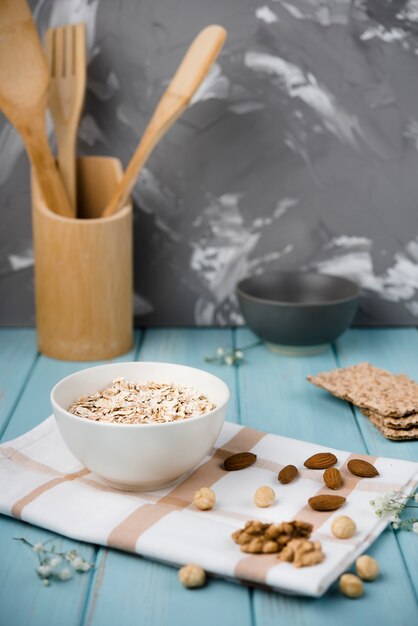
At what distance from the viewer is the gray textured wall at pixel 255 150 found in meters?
1.41

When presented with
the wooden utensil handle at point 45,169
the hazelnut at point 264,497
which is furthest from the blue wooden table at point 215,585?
the wooden utensil handle at point 45,169

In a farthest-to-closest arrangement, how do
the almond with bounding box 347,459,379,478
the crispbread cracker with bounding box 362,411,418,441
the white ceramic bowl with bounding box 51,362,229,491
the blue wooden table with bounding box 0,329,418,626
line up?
1. the crispbread cracker with bounding box 362,411,418,441
2. the almond with bounding box 347,459,379,478
3. the white ceramic bowl with bounding box 51,362,229,491
4. the blue wooden table with bounding box 0,329,418,626

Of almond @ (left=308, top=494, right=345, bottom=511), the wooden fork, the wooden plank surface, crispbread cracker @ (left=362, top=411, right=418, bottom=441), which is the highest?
the wooden fork

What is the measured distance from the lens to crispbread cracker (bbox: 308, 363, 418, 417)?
1122mm

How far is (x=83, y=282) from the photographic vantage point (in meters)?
1.33

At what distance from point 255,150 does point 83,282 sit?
1.20 ft

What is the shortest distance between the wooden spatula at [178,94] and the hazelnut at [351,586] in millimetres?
736

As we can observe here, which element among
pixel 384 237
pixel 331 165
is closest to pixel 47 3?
pixel 331 165

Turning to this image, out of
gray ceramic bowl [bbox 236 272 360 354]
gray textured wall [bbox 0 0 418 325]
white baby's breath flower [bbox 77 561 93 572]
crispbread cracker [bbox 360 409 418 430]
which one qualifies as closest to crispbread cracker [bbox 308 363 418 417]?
crispbread cracker [bbox 360 409 418 430]

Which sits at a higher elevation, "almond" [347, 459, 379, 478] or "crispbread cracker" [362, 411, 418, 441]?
"almond" [347, 459, 379, 478]

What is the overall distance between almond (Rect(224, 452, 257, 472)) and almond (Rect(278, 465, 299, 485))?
0.13 feet

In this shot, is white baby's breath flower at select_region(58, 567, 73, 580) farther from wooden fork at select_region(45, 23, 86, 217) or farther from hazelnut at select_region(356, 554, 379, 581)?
wooden fork at select_region(45, 23, 86, 217)

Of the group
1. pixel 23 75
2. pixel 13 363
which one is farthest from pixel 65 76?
pixel 13 363

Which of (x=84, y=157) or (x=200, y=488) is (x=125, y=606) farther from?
(x=84, y=157)
